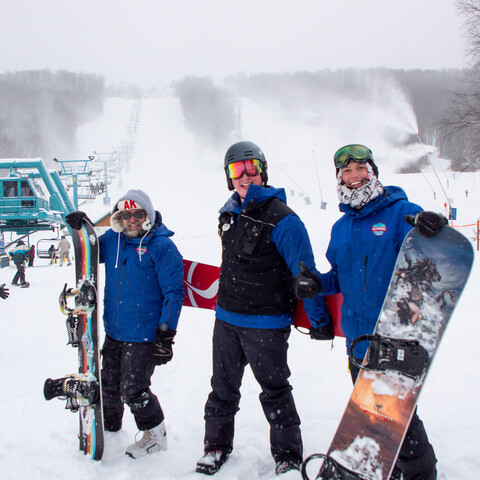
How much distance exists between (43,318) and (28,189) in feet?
41.7

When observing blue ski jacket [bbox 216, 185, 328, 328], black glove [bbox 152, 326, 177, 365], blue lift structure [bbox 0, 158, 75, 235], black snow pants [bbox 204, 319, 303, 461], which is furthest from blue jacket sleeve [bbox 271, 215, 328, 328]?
blue lift structure [bbox 0, 158, 75, 235]

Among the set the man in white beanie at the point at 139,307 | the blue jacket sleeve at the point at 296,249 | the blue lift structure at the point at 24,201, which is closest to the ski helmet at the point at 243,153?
the blue jacket sleeve at the point at 296,249

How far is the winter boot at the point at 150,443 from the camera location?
7.57ft

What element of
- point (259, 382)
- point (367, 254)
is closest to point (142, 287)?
point (259, 382)

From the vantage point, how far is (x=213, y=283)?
2.95m

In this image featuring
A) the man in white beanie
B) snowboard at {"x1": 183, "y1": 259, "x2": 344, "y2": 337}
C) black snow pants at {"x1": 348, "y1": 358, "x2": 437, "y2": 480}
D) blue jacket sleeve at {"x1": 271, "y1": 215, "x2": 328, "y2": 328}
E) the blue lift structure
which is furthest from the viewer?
the blue lift structure

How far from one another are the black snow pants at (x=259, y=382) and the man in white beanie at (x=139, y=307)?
0.33 m

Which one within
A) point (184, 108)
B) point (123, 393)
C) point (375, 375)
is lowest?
point (123, 393)

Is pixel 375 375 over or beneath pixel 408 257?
beneath

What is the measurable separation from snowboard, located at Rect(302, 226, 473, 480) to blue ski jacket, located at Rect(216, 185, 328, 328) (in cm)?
38

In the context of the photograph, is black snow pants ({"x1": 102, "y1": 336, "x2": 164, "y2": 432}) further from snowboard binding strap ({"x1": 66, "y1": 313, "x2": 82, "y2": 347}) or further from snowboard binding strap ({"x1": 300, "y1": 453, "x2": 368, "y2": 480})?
snowboard binding strap ({"x1": 300, "y1": 453, "x2": 368, "y2": 480})

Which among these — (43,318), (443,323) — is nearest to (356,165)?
(443,323)

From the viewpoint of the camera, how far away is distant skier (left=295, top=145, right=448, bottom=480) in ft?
5.68

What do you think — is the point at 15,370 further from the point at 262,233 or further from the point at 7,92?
the point at 7,92
